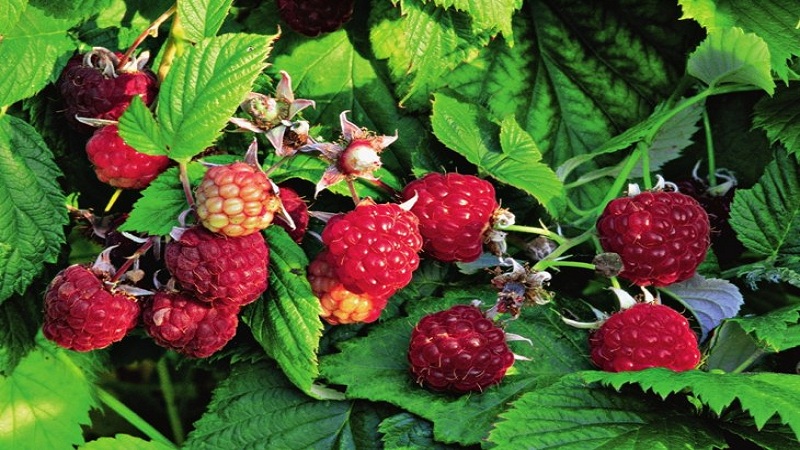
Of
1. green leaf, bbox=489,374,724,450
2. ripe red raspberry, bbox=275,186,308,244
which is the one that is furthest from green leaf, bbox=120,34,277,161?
green leaf, bbox=489,374,724,450

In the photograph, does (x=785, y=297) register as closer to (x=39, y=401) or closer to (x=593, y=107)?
(x=593, y=107)

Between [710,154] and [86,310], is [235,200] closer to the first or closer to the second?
[86,310]

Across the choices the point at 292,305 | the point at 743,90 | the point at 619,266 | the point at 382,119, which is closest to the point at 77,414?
the point at 292,305

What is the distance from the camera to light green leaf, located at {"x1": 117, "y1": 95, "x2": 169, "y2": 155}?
1.11 metres

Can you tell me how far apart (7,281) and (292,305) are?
35 centimetres

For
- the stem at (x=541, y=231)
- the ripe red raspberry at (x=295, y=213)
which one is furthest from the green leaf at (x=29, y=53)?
the stem at (x=541, y=231)

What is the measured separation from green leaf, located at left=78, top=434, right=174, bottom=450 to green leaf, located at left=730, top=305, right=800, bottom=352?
2.40 ft

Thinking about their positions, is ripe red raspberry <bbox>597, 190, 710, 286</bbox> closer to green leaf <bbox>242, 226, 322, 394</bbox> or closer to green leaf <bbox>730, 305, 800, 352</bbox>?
green leaf <bbox>730, 305, 800, 352</bbox>

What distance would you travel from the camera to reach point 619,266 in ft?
4.09

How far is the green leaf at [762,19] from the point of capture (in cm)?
132

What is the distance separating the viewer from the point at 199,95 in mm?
1129

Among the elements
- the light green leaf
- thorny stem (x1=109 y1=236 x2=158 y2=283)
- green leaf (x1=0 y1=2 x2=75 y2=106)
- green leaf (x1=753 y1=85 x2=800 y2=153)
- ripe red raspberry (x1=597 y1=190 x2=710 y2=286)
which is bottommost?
thorny stem (x1=109 y1=236 x2=158 y2=283)

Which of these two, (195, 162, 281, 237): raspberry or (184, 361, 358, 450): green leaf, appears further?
(184, 361, 358, 450): green leaf

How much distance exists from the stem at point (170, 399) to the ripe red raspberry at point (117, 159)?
0.50 metres
